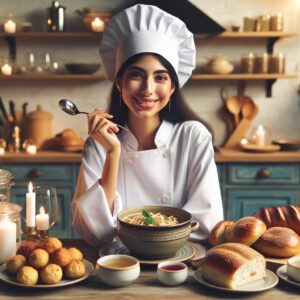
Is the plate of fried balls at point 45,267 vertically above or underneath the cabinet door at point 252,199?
above

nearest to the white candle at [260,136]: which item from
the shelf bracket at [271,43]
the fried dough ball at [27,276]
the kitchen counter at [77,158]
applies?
the kitchen counter at [77,158]

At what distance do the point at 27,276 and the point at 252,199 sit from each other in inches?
99.6

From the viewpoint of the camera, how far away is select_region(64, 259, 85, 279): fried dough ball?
1382mm

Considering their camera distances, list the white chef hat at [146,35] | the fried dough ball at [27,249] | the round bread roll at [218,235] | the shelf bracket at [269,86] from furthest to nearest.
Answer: the shelf bracket at [269,86] < the white chef hat at [146,35] < the round bread roll at [218,235] < the fried dough ball at [27,249]

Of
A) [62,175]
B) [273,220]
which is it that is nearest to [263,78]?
[62,175]

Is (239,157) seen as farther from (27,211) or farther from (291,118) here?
(27,211)

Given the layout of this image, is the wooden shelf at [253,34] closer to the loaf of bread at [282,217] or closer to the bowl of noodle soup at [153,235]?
the loaf of bread at [282,217]

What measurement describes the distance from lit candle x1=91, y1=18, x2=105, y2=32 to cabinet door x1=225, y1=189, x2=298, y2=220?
142cm

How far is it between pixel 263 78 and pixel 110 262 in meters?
2.86

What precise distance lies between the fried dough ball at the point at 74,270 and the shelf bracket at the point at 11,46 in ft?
9.78

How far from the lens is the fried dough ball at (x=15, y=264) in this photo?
54.9 inches

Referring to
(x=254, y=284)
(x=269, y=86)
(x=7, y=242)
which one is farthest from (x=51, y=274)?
(x=269, y=86)

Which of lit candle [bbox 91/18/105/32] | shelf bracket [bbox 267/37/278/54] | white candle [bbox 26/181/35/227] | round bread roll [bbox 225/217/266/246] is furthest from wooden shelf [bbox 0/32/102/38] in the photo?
round bread roll [bbox 225/217/266/246]

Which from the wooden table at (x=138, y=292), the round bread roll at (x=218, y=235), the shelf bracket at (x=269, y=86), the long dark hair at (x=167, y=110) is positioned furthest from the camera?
the shelf bracket at (x=269, y=86)
